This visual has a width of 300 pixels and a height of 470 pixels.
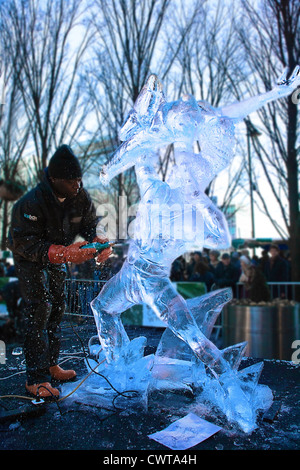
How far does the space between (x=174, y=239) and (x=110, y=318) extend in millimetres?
700

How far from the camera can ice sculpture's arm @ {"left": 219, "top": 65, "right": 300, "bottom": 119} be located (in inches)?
84.3

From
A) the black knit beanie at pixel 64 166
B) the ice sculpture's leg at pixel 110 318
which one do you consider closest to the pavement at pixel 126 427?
the ice sculpture's leg at pixel 110 318

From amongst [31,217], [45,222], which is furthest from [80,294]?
[31,217]

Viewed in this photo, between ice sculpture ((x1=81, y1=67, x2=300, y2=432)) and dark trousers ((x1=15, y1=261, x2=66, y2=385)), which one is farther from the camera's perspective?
dark trousers ((x1=15, y1=261, x2=66, y2=385))

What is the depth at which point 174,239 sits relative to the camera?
90.8 inches

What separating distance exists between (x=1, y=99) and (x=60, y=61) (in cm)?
147

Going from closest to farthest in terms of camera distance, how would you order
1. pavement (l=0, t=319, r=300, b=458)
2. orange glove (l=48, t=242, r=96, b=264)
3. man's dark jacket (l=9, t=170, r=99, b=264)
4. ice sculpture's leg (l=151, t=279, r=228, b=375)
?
pavement (l=0, t=319, r=300, b=458) → ice sculpture's leg (l=151, t=279, r=228, b=375) → orange glove (l=48, t=242, r=96, b=264) → man's dark jacket (l=9, t=170, r=99, b=264)

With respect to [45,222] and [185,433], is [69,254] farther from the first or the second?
[185,433]

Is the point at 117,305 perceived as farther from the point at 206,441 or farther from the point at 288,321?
the point at 288,321

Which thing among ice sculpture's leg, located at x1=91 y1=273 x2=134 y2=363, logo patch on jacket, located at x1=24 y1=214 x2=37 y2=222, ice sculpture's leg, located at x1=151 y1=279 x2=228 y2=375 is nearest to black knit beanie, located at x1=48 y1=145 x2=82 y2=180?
logo patch on jacket, located at x1=24 y1=214 x2=37 y2=222

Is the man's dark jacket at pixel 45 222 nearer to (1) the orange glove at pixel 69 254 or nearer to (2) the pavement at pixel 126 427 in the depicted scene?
(1) the orange glove at pixel 69 254

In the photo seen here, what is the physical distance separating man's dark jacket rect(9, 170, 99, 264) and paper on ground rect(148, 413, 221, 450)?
3.82ft

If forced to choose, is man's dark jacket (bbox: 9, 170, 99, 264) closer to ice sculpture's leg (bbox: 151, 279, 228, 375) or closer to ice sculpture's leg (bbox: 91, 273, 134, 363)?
ice sculpture's leg (bbox: 91, 273, 134, 363)
